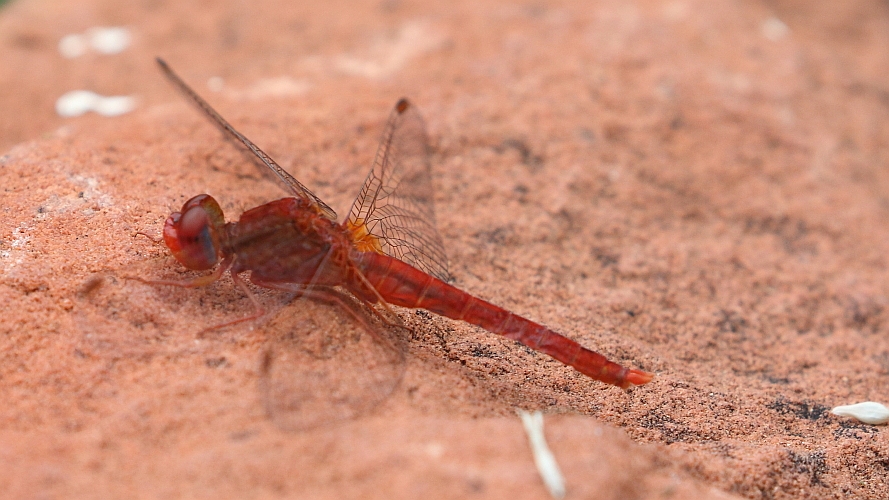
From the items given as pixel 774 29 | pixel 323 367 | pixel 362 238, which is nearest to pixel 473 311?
pixel 362 238

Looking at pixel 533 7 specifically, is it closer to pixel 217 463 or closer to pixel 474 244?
pixel 474 244

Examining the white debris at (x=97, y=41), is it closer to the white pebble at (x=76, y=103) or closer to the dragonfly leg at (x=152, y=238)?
the white pebble at (x=76, y=103)

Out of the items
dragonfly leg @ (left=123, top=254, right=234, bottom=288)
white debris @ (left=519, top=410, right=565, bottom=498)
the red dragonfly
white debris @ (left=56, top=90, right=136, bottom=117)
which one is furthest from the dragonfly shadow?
white debris @ (left=56, top=90, right=136, bottom=117)

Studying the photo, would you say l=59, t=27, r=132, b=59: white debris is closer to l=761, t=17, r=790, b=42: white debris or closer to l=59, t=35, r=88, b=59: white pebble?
l=59, t=35, r=88, b=59: white pebble

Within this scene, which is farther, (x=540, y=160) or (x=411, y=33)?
(x=411, y=33)

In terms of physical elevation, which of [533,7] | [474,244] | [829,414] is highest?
[533,7]

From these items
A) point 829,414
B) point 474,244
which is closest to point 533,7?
point 474,244
